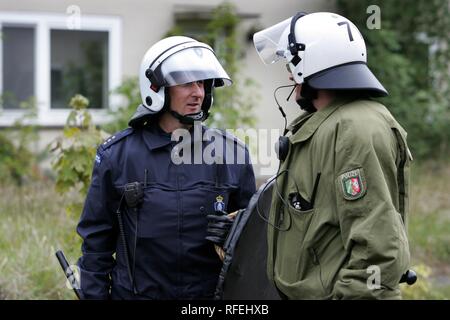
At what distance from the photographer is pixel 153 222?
126 inches

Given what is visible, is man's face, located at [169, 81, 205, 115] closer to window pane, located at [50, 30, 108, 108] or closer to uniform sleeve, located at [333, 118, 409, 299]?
uniform sleeve, located at [333, 118, 409, 299]

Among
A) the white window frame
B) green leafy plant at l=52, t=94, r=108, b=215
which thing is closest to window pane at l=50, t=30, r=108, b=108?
the white window frame

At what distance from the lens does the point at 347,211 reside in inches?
96.5

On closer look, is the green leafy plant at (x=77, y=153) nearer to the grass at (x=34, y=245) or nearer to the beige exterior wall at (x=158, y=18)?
the grass at (x=34, y=245)

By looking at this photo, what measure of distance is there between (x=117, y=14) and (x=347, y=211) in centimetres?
899

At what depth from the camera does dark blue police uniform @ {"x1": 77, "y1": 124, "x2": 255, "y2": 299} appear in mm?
3205

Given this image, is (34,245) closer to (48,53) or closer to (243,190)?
(243,190)

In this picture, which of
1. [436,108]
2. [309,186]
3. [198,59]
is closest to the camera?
[309,186]

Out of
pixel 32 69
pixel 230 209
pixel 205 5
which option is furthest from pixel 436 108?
pixel 230 209

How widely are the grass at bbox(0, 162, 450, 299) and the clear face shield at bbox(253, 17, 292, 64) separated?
2479mm

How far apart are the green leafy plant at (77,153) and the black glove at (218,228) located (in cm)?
200

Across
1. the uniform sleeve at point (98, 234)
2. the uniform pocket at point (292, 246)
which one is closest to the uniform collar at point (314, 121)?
the uniform pocket at point (292, 246)

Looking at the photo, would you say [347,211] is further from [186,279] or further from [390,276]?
[186,279]

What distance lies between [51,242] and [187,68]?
2767 millimetres
